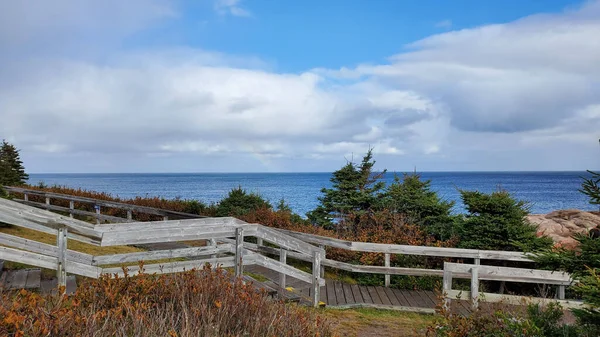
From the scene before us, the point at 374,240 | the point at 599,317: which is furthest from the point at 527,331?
the point at 374,240

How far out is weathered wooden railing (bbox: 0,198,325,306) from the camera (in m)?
6.15

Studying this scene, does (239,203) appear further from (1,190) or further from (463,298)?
(463,298)

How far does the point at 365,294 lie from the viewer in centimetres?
966

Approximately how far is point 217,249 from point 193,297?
11.3 feet

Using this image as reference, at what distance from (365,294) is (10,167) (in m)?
31.4

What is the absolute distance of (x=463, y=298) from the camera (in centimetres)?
761

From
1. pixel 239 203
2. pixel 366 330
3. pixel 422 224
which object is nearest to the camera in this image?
pixel 366 330

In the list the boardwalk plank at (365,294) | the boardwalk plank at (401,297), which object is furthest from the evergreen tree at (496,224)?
the boardwalk plank at (365,294)

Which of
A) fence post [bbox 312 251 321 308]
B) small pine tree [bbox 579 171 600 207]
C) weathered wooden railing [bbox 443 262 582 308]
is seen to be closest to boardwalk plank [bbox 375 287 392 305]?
fence post [bbox 312 251 321 308]

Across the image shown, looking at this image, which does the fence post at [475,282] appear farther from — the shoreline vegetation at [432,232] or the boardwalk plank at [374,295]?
the boardwalk plank at [374,295]

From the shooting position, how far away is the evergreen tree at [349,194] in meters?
19.0

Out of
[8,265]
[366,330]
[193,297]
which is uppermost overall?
[193,297]

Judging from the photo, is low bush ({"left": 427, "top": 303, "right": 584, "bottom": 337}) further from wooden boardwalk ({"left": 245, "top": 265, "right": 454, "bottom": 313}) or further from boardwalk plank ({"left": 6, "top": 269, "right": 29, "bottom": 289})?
boardwalk plank ({"left": 6, "top": 269, "right": 29, "bottom": 289})

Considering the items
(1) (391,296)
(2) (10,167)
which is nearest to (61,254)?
(1) (391,296)
